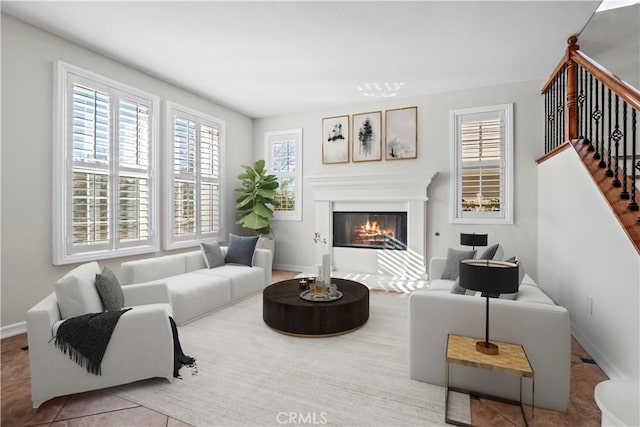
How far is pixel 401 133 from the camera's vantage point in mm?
5684

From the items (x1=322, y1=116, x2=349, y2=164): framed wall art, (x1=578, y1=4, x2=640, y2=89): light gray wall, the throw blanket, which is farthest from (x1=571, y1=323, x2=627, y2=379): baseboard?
(x1=322, y1=116, x2=349, y2=164): framed wall art

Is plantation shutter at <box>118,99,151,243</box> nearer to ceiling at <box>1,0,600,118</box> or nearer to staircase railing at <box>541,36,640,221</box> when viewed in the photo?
ceiling at <box>1,0,600,118</box>

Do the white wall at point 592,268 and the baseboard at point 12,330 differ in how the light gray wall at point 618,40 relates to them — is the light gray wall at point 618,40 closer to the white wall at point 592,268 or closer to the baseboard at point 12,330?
the white wall at point 592,268

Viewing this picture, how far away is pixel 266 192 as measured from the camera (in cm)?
611

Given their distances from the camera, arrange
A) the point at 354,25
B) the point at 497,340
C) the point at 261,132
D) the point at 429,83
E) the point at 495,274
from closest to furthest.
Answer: the point at 495,274
the point at 497,340
the point at 354,25
the point at 429,83
the point at 261,132

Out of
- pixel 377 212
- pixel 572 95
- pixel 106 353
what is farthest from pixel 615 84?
pixel 106 353

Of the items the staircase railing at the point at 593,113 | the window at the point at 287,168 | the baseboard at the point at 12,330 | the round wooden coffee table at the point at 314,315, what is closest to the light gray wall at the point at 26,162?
the baseboard at the point at 12,330

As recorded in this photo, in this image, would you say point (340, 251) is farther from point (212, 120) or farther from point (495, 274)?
point (495, 274)

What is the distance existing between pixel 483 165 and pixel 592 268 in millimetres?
2667

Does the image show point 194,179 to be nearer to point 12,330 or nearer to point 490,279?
point 12,330

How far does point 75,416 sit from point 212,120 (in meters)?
4.89

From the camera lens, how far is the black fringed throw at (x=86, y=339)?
6.94 ft

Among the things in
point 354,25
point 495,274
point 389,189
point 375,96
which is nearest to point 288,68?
point 354,25

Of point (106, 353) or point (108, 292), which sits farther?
point (108, 292)
